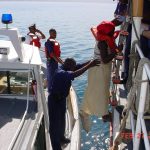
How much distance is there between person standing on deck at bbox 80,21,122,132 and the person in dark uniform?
0.54ft

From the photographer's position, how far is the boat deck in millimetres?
4250

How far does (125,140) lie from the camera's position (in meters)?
4.66

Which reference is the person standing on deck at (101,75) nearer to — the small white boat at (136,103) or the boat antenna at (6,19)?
the small white boat at (136,103)

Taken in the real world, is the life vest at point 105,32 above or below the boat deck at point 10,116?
above

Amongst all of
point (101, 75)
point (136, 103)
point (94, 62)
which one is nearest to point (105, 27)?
point (94, 62)

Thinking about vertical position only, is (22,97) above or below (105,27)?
below

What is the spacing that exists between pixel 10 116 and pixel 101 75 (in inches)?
57.9

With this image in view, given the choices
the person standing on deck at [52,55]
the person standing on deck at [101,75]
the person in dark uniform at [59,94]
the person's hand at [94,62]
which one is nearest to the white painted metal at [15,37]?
the person in dark uniform at [59,94]

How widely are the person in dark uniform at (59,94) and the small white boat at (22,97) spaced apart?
0.37 ft

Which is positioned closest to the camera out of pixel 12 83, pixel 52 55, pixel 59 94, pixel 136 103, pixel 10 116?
pixel 136 103

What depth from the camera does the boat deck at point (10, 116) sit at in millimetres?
4250

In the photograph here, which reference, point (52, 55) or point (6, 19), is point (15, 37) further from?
point (52, 55)

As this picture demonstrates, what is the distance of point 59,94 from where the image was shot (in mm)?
5289

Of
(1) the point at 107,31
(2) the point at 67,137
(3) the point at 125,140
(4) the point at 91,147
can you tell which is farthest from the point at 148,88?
(4) the point at 91,147
